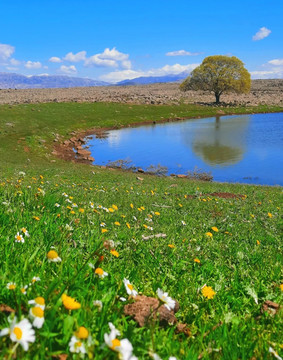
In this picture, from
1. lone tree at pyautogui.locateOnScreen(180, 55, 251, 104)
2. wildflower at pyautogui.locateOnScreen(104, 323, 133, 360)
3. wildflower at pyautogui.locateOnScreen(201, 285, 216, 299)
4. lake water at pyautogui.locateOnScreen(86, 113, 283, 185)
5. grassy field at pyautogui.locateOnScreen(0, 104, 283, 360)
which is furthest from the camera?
lone tree at pyautogui.locateOnScreen(180, 55, 251, 104)

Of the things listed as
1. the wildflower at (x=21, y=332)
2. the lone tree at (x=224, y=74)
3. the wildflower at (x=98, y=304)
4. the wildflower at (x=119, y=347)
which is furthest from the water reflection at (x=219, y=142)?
the wildflower at (x=21, y=332)

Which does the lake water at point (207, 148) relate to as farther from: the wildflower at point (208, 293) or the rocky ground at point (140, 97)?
the rocky ground at point (140, 97)

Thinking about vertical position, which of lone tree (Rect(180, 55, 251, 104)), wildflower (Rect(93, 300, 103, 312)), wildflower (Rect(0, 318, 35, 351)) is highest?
lone tree (Rect(180, 55, 251, 104))

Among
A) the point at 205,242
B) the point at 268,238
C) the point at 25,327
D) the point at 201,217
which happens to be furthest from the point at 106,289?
the point at 201,217

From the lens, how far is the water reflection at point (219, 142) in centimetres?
3666

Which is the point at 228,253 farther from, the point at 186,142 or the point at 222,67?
the point at 222,67

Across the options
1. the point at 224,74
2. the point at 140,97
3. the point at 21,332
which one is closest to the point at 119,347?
the point at 21,332

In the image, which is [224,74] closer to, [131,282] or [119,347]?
[131,282]

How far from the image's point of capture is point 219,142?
44688 millimetres

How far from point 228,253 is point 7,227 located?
3.92 m

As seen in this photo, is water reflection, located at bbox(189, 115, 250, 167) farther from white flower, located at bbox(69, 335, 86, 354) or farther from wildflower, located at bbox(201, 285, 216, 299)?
white flower, located at bbox(69, 335, 86, 354)

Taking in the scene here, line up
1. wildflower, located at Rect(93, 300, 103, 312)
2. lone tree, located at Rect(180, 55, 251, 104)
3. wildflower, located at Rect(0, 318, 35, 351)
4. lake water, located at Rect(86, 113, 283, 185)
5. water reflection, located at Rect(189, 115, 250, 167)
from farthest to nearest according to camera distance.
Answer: lone tree, located at Rect(180, 55, 251, 104)
water reflection, located at Rect(189, 115, 250, 167)
lake water, located at Rect(86, 113, 283, 185)
wildflower, located at Rect(93, 300, 103, 312)
wildflower, located at Rect(0, 318, 35, 351)

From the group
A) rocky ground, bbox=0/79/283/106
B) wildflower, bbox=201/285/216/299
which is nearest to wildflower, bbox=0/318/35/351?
wildflower, bbox=201/285/216/299

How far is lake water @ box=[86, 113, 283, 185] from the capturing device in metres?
31.8
